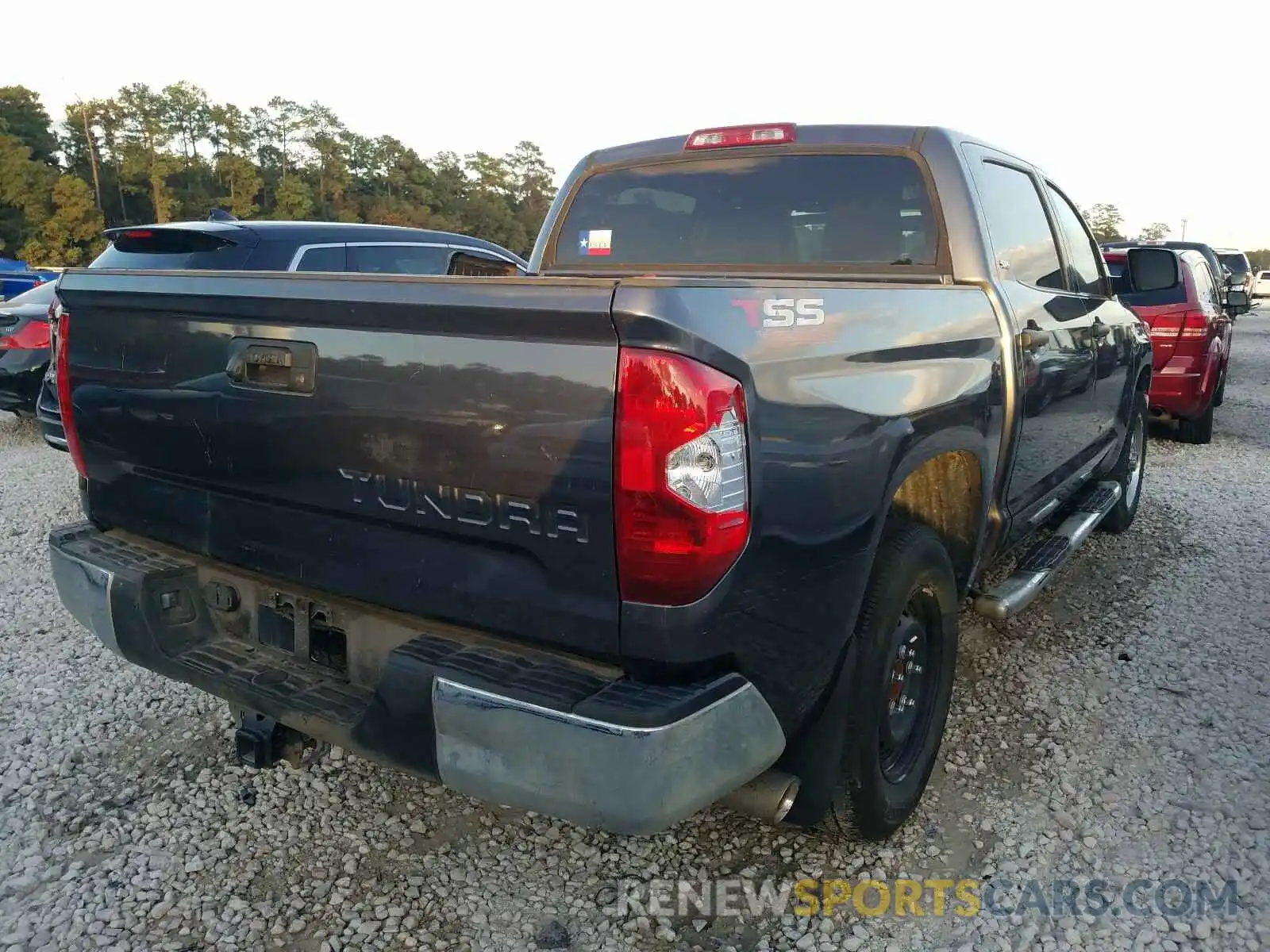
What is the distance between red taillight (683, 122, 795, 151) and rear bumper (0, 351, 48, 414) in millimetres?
6700

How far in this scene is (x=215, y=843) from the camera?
2711 mm

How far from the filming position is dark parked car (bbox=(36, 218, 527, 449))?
5.92 meters

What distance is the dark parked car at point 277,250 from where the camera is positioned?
592cm

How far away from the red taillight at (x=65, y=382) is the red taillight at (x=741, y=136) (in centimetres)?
239

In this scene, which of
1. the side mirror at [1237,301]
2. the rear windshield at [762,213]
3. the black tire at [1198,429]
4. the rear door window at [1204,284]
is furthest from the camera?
the side mirror at [1237,301]

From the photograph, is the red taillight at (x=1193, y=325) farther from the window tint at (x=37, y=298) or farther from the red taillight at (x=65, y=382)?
the window tint at (x=37, y=298)

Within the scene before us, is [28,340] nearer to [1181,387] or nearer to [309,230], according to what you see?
[309,230]

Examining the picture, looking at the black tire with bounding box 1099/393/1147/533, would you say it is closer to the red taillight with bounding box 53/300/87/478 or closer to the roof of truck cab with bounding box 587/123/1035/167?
the roof of truck cab with bounding box 587/123/1035/167

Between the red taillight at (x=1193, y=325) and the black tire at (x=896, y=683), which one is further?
the red taillight at (x=1193, y=325)

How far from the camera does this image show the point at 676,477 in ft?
5.99

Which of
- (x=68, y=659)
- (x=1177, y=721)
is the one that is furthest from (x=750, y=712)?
(x=68, y=659)

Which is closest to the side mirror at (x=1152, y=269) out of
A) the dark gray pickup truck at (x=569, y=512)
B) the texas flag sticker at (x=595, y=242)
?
the dark gray pickup truck at (x=569, y=512)

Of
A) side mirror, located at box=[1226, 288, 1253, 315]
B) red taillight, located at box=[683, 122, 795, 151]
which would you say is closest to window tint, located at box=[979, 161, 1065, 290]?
red taillight, located at box=[683, 122, 795, 151]

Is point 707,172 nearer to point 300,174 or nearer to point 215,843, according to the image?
point 215,843
